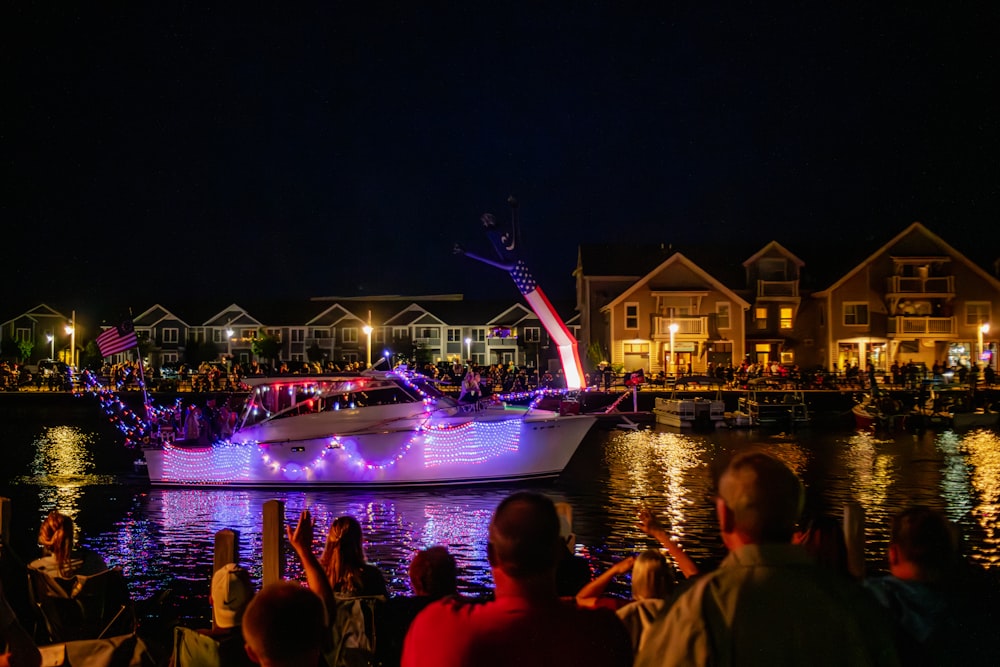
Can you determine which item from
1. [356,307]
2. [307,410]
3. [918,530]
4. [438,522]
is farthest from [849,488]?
[356,307]

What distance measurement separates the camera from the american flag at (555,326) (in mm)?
21516

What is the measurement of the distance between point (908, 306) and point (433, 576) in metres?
62.5

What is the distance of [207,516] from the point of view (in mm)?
18312

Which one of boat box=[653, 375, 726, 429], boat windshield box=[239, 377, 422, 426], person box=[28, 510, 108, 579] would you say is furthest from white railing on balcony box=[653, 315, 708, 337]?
person box=[28, 510, 108, 579]

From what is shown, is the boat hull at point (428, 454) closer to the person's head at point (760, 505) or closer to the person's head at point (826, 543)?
the person's head at point (826, 543)

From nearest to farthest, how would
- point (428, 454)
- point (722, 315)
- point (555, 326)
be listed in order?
point (428, 454) → point (555, 326) → point (722, 315)

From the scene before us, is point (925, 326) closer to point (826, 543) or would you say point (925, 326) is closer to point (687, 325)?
point (687, 325)

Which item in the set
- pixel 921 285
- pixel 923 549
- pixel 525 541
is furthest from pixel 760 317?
pixel 525 541

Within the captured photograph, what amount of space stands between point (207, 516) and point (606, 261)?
49.3 m

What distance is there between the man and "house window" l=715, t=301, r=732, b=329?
59050mm

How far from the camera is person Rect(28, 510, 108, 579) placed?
247 inches

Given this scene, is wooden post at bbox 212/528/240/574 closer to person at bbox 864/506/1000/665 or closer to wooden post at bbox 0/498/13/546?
wooden post at bbox 0/498/13/546

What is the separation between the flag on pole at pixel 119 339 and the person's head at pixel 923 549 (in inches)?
745

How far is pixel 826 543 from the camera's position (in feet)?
17.9
